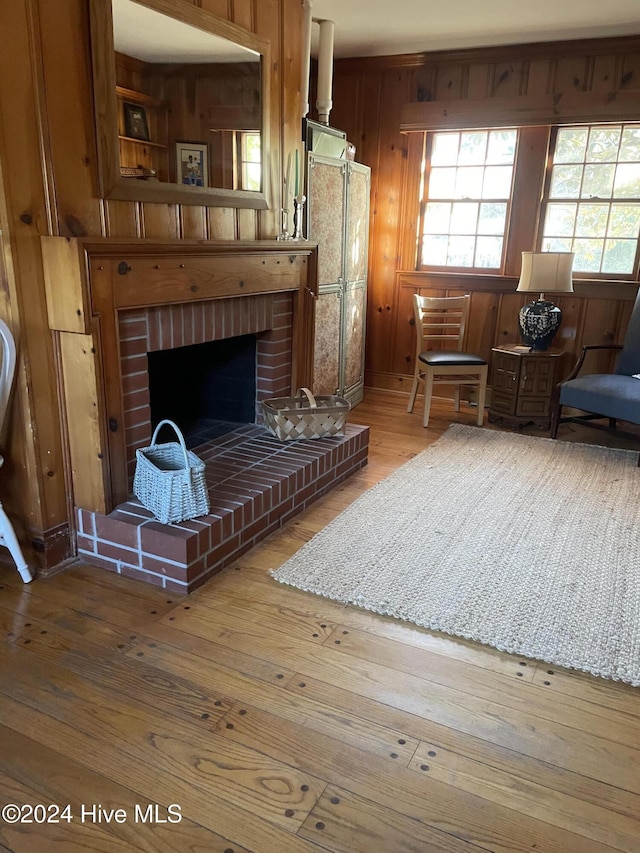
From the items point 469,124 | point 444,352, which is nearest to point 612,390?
point 444,352

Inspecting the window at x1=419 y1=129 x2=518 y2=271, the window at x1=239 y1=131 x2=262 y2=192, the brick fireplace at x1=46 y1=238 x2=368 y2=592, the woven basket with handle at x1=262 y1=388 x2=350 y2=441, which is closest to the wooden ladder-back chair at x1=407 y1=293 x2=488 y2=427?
the window at x1=419 y1=129 x2=518 y2=271

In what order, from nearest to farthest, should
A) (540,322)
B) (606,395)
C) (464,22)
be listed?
(606,395)
(464,22)
(540,322)

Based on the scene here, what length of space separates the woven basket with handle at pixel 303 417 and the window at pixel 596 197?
240 centimetres

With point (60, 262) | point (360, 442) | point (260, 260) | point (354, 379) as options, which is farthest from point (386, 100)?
point (60, 262)

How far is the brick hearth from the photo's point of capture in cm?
231

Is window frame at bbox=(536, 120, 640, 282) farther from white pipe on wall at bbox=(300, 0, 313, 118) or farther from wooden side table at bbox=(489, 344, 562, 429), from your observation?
white pipe on wall at bbox=(300, 0, 313, 118)

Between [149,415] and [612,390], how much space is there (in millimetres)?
2705

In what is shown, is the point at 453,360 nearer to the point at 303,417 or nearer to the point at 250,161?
the point at 303,417

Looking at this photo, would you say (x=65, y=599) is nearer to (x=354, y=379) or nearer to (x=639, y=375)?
(x=354, y=379)

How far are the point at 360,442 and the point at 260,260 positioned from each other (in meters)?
1.12

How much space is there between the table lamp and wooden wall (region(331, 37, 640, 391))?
385 millimetres

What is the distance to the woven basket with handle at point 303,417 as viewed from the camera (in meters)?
3.24

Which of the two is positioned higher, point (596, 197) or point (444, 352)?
point (596, 197)

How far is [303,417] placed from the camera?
3268 millimetres
